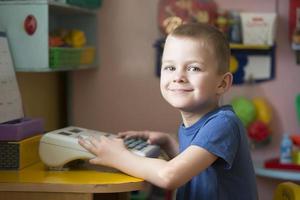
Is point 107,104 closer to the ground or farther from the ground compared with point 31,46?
closer to the ground

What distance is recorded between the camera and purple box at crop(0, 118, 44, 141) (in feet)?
4.51

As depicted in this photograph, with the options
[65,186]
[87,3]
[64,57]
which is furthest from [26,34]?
[65,186]

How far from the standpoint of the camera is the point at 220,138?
3.72 ft

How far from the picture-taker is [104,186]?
1.16 m

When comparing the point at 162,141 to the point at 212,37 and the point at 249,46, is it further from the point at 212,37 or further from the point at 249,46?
the point at 249,46

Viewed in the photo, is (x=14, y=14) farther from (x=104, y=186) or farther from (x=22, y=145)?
(x=104, y=186)

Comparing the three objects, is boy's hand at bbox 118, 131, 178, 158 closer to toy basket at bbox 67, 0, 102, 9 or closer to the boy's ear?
the boy's ear

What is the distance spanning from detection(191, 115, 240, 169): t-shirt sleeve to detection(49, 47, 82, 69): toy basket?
639 millimetres

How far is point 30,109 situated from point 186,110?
0.81 metres

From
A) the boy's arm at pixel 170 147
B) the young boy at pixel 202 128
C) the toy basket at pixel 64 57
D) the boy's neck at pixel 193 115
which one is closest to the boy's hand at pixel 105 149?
the young boy at pixel 202 128

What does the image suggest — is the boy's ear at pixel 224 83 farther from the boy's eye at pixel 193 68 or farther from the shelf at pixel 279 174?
the shelf at pixel 279 174

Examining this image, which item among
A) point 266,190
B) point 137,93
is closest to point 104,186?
point 137,93

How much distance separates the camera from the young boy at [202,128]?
44.8 inches

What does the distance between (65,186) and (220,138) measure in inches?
13.7
